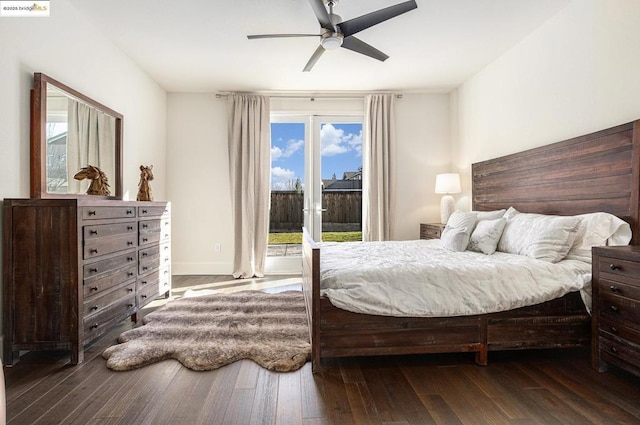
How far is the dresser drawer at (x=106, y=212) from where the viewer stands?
2.20 metres

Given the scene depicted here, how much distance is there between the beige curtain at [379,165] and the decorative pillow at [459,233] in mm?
1510

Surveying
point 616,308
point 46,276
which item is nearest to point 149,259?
point 46,276

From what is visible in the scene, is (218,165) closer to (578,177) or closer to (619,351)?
(578,177)

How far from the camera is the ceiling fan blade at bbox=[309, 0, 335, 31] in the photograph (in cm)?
214

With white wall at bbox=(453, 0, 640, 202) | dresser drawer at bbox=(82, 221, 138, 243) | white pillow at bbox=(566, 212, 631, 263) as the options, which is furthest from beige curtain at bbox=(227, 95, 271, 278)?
white pillow at bbox=(566, 212, 631, 263)

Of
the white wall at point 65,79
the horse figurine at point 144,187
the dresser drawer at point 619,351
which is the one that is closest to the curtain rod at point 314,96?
the white wall at point 65,79

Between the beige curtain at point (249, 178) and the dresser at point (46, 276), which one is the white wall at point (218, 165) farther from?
the dresser at point (46, 276)

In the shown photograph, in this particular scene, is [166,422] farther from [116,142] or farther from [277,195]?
[277,195]

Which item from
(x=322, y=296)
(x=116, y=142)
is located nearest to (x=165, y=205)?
(x=116, y=142)

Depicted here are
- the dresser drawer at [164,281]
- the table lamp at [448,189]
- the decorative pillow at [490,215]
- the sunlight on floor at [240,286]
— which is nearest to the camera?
the decorative pillow at [490,215]

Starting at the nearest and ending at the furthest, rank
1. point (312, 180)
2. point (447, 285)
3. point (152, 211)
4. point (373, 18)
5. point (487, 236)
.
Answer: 1. point (447, 285)
2. point (373, 18)
3. point (487, 236)
4. point (152, 211)
5. point (312, 180)

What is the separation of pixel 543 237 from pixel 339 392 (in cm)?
179

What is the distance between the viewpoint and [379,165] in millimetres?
4684

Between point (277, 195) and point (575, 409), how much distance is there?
155 inches
